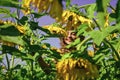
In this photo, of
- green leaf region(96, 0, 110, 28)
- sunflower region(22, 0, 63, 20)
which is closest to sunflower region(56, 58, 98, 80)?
sunflower region(22, 0, 63, 20)

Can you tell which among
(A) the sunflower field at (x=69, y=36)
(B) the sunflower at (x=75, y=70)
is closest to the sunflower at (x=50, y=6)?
(A) the sunflower field at (x=69, y=36)

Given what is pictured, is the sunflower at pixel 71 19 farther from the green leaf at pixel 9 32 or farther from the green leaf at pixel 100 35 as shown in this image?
the green leaf at pixel 9 32

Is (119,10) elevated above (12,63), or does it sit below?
above

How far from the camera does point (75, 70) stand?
225cm

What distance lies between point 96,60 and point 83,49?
0.15 metres

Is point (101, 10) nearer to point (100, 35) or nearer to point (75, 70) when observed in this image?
point (100, 35)

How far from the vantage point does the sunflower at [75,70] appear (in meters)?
2.13

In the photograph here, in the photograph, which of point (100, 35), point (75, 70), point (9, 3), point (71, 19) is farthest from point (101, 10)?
point (71, 19)

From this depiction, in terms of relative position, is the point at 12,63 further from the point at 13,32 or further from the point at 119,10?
the point at 13,32

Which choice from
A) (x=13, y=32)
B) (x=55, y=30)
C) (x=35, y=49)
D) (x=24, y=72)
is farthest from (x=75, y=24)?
(x=13, y=32)

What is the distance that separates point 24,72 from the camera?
3.53 metres

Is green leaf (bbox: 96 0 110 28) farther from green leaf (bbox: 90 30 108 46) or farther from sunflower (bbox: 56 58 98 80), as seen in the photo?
sunflower (bbox: 56 58 98 80)

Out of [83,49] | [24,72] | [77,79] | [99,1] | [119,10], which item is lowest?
[24,72]

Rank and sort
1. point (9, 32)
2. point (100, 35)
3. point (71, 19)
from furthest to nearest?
point (71, 19), point (100, 35), point (9, 32)
